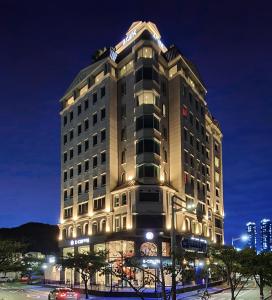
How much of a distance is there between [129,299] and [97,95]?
42.7 meters

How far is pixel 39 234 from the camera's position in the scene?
168875 mm

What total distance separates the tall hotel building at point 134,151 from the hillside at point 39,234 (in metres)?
67.8

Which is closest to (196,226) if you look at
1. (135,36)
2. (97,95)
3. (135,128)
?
(135,128)

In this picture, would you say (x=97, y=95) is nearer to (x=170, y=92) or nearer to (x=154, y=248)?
(x=170, y=92)

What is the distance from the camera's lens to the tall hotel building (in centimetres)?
7638

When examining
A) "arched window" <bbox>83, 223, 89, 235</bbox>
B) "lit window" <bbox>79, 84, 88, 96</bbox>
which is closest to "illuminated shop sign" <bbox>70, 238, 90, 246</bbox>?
"arched window" <bbox>83, 223, 89, 235</bbox>

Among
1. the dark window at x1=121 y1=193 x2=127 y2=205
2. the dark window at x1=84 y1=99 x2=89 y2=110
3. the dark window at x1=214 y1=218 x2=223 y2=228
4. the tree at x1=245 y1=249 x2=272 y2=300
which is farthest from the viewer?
the dark window at x1=214 y1=218 x2=223 y2=228

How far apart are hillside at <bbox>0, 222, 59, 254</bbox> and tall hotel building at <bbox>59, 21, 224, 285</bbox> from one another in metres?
67.8

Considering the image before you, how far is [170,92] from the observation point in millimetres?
86562

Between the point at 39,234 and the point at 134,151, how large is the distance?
9897cm

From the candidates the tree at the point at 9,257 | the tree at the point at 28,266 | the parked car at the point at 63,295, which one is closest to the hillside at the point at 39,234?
the tree at the point at 28,266

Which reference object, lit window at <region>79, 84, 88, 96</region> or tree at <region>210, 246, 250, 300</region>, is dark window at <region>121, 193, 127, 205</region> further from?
tree at <region>210, 246, 250, 300</region>

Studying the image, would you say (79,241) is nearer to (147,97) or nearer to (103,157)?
(103,157)

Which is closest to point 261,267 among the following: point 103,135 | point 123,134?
point 123,134
